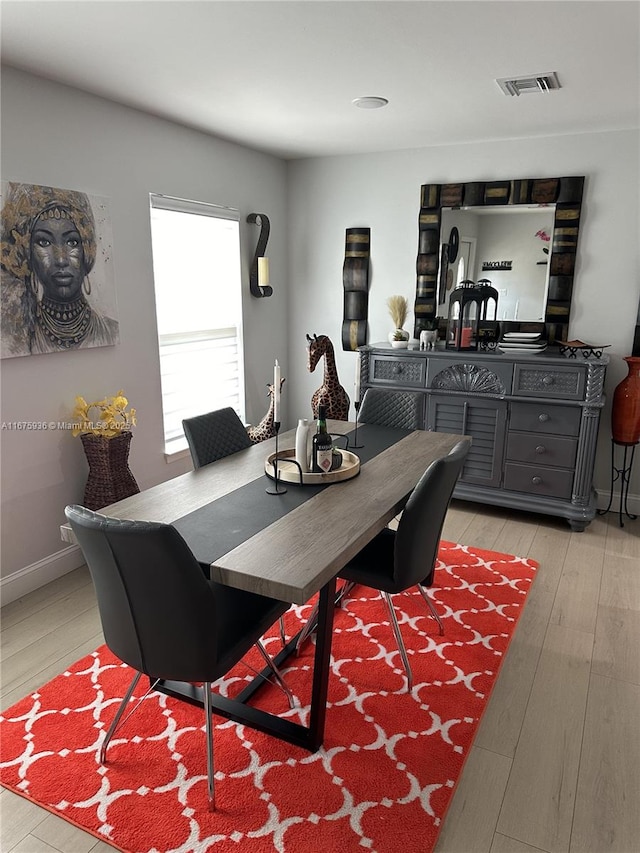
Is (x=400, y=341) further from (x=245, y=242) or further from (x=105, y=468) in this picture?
(x=105, y=468)

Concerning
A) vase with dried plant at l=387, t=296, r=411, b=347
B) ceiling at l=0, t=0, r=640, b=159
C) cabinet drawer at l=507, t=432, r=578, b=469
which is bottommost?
cabinet drawer at l=507, t=432, r=578, b=469

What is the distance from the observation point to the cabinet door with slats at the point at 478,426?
12.6 feet

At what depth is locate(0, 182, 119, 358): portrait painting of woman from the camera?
266 cm

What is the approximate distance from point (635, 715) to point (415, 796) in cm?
94

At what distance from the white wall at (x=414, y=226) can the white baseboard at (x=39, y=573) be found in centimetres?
235

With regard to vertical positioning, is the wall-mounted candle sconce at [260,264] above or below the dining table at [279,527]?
above

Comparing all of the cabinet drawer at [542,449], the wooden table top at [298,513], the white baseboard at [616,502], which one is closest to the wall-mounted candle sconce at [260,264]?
the wooden table top at [298,513]

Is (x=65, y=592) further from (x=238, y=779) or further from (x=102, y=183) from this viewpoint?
(x=102, y=183)

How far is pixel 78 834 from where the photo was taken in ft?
5.57

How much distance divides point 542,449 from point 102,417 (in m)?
2.63

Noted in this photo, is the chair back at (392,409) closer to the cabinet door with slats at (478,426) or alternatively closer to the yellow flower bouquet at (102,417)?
the cabinet door with slats at (478,426)

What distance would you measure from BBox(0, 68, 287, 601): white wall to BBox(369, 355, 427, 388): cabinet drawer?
1446 mm

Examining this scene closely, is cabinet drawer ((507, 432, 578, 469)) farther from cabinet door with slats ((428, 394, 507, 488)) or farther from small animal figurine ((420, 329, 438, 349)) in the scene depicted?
small animal figurine ((420, 329, 438, 349))

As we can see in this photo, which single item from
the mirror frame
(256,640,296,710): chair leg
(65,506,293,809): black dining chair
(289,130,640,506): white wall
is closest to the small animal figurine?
the mirror frame
